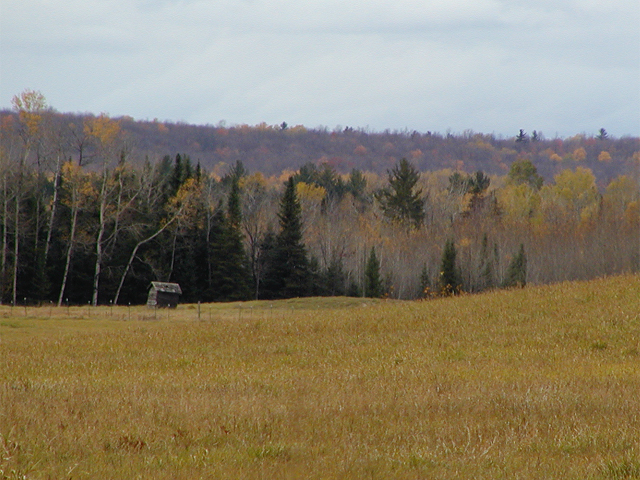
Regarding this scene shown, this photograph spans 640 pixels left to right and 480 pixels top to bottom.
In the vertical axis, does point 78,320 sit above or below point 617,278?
below

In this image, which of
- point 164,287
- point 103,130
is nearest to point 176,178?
point 103,130

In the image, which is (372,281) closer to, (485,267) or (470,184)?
(485,267)

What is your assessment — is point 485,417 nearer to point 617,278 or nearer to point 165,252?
point 617,278

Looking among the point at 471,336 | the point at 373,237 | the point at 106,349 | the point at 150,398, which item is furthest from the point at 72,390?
the point at 373,237

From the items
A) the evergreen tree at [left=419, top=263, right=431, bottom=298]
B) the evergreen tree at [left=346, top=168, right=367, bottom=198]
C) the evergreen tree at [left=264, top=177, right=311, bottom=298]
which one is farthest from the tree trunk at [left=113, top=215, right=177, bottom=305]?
the evergreen tree at [left=346, top=168, right=367, bottom=198]

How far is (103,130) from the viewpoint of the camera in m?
65.2

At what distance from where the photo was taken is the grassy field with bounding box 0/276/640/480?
7.73 meters

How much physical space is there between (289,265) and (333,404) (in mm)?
60887

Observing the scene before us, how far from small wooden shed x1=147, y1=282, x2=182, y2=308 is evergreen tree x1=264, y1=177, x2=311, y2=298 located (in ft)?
56.2

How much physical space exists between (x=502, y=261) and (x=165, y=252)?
3615 cm

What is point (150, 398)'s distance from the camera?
11.2 m

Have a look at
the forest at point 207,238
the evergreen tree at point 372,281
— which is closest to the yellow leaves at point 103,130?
the forest at point 207,238

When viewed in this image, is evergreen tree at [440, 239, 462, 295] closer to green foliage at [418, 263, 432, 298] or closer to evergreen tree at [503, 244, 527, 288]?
green foliage at [418, 263, 432, 298]

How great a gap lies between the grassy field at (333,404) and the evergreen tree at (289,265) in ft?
156
